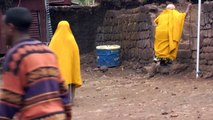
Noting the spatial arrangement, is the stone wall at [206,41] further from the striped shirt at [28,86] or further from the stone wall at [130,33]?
the striped shirt at [28,86]

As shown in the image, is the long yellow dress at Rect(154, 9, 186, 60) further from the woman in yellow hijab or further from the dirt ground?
the woman in yellow hijab

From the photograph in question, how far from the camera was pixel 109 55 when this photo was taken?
1382cm

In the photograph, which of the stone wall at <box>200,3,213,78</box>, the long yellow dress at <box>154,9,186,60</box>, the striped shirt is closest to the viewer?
the striped shirt

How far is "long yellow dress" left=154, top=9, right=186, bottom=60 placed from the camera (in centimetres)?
1157

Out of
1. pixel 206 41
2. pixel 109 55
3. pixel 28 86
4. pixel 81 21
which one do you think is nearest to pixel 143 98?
pixel 206 41

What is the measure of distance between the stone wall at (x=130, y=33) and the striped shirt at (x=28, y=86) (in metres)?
10.1

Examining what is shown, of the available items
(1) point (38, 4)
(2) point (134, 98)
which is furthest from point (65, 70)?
(1) point (38, 4)

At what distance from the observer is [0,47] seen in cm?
1412

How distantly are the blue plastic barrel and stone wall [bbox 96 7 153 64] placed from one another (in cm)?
37

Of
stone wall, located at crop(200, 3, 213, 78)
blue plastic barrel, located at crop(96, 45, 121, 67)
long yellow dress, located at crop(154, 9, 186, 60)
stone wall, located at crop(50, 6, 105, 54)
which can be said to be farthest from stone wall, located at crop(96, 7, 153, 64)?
stone wall, located at crop(200, 3, 213, 78)

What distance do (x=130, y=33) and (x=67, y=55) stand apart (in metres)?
5.66

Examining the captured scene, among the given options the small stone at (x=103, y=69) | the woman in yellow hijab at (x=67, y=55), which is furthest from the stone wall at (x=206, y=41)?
the woman in yellow hijab at (x=67, y=55)

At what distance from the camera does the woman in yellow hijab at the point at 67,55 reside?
843 centimetres

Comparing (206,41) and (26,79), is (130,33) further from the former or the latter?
(26,79)
